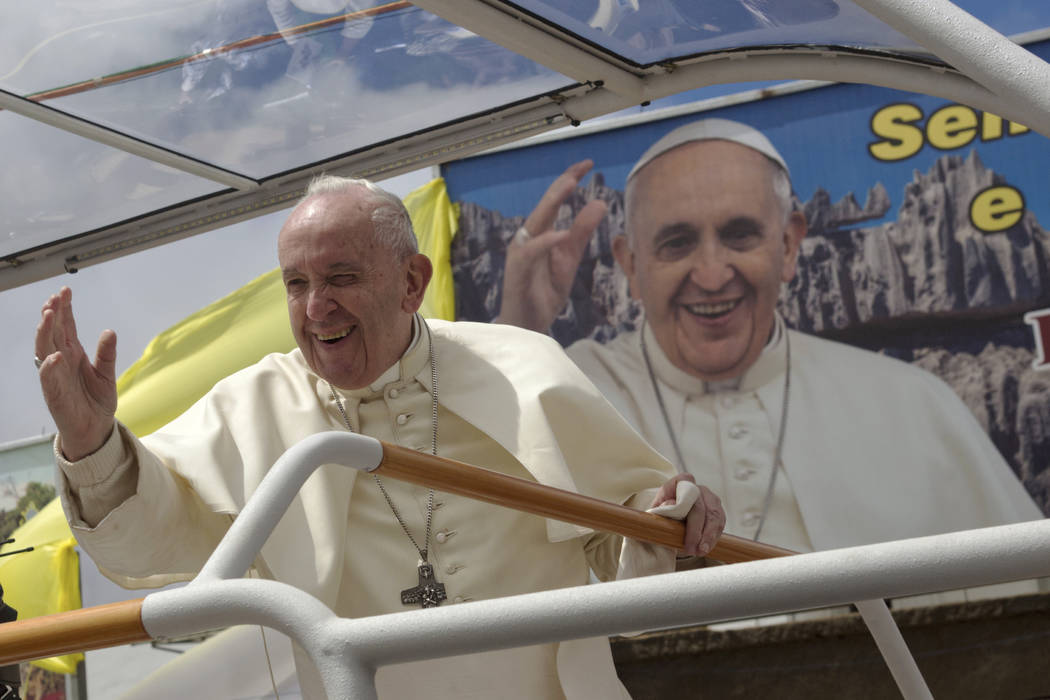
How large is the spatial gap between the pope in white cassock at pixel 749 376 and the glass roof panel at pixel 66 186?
130 inches

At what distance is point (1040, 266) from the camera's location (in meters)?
5.95

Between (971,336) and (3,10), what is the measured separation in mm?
4734

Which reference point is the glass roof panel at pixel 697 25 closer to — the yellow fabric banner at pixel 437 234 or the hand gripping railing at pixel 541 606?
the hand gripping railing at pixel 541 606

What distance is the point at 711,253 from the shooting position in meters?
6.55

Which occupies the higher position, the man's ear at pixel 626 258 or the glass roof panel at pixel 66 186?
the man's ear at pixel 626 258

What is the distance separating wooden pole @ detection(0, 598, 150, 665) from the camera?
0.99 metres

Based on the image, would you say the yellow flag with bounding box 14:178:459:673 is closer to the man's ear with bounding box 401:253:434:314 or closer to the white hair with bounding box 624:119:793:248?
the white hair with bounding box 624:119:793:248

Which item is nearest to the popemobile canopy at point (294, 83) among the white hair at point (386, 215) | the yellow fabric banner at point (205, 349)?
the white hair at point (386, 215)

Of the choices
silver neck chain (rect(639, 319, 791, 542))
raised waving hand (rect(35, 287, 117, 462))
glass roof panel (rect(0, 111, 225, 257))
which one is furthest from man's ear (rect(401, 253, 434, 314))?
silver neck chain (rect(639, 319, 791, 542))

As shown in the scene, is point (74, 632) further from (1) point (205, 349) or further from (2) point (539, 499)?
(1) point (205, 349)

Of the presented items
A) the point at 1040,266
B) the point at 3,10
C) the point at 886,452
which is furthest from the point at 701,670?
the point at 3,10

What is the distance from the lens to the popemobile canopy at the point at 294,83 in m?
2.83

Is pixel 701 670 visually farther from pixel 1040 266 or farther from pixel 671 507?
pixel 671 507

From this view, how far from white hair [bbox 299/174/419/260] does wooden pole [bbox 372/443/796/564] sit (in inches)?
31.6
